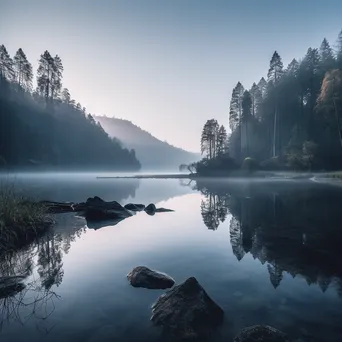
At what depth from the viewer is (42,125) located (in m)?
89.2

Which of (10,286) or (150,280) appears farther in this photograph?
(150,280)

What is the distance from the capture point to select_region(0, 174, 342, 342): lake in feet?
14.6

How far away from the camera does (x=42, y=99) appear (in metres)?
99.8

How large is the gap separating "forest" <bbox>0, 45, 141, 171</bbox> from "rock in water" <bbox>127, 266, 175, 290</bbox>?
6643cm

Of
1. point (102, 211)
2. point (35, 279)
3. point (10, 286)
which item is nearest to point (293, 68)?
point (102, 211)

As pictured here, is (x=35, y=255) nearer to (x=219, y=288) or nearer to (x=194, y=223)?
(x=219, y=288)

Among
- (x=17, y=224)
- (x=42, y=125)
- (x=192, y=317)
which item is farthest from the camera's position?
(x=42, y=125)

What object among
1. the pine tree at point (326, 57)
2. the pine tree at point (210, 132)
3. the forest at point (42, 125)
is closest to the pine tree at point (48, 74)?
the forest at point (42, 125)

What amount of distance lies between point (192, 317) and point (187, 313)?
12 centimetres

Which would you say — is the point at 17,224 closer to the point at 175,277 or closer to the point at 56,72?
the point at 175,277

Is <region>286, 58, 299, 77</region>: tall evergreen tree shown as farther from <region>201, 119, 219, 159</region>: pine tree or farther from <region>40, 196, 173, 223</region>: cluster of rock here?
<region>40, 196, 173, 223</region>: cluster of rock

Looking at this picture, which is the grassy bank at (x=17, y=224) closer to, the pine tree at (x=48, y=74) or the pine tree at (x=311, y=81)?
the pine tree at (x=311, y=81)

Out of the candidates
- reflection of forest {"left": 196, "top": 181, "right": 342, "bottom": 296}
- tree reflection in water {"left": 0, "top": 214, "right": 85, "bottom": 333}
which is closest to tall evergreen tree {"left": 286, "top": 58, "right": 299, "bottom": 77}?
reflection of forest {"left": 196, "top": 181, "right": 342, "bottom": 296}

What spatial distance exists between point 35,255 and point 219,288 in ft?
19.9
